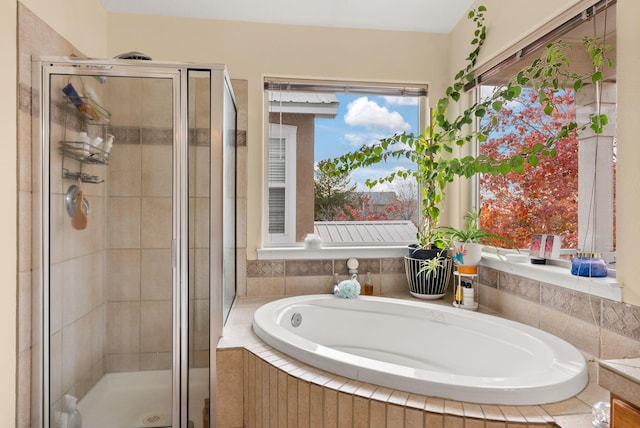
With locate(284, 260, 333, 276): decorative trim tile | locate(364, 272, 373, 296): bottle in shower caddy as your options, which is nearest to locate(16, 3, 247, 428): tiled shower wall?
locate(284, 260, 333, 276): decorative trim tile

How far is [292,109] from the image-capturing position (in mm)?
2551

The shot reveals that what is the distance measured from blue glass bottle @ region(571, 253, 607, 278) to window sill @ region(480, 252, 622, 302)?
0.8 inches

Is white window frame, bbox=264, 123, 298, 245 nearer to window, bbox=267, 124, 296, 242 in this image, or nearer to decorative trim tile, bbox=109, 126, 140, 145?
window, bbox=267, 124, 296, 242

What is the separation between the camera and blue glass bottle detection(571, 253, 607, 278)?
1.48m

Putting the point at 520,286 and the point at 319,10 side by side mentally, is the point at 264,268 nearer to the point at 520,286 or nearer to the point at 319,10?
the point at 520,286

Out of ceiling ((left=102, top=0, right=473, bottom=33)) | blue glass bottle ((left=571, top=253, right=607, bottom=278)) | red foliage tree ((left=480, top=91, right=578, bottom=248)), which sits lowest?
blue glass bottle ((left=571, top=253, right=607, bottom=278))

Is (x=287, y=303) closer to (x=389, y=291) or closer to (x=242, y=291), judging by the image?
(x=242, y=291)

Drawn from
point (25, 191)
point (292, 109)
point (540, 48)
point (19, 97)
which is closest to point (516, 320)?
point (540, 48)

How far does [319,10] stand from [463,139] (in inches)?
46.0

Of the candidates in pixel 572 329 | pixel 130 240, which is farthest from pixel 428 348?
pixel 130 240

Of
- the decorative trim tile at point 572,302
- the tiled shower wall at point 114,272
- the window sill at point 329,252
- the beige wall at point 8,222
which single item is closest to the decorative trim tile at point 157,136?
the tiled shower wall at point 114,272

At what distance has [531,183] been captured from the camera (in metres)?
1.95

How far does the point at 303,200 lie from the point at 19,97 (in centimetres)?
157

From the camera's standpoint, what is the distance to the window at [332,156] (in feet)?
8.32
